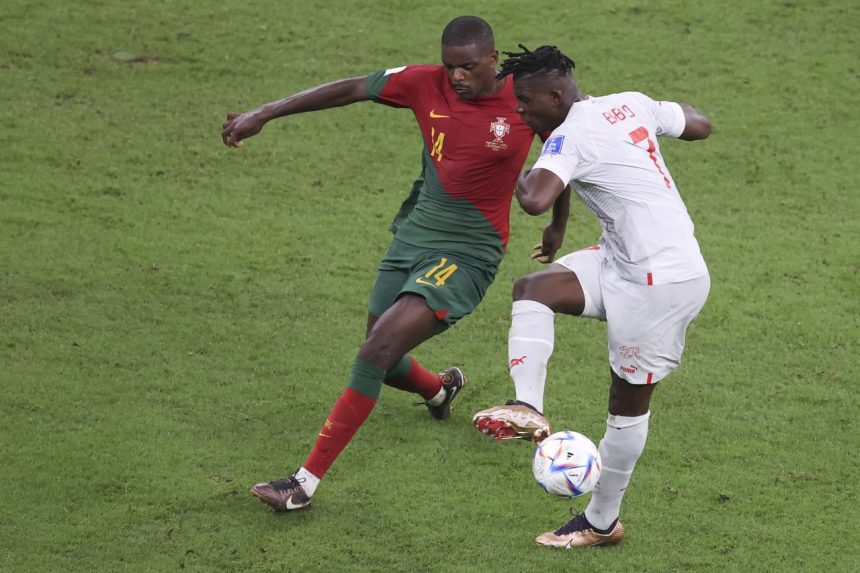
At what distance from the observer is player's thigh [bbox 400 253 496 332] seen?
19.7 feet

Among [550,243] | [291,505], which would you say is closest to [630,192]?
[550,243]

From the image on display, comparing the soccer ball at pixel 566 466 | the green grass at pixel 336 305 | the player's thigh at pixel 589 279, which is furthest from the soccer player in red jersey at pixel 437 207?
the soccer ball at pixel 566 466

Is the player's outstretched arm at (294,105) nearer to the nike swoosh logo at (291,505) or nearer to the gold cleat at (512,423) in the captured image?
the nike swoosh logo at (291,505)

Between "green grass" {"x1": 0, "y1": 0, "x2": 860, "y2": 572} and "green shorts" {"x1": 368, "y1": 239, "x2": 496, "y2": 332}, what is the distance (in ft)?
3.11

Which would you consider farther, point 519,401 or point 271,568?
point 271,568

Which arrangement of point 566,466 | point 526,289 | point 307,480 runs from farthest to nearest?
1. point 307,480
2. point 526,289
3. point 566,466

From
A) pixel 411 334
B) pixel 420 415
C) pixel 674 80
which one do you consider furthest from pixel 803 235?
pixel 411 334

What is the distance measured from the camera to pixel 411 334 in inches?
233

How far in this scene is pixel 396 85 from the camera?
251 inches

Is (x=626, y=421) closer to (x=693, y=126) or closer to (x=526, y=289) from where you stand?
(x=526, y=289)

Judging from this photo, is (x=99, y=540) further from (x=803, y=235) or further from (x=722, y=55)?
(x=722, y=55)

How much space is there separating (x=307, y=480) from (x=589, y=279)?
5.83 feet

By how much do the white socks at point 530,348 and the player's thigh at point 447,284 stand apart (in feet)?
2.66

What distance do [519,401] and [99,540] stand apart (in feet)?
7.21
